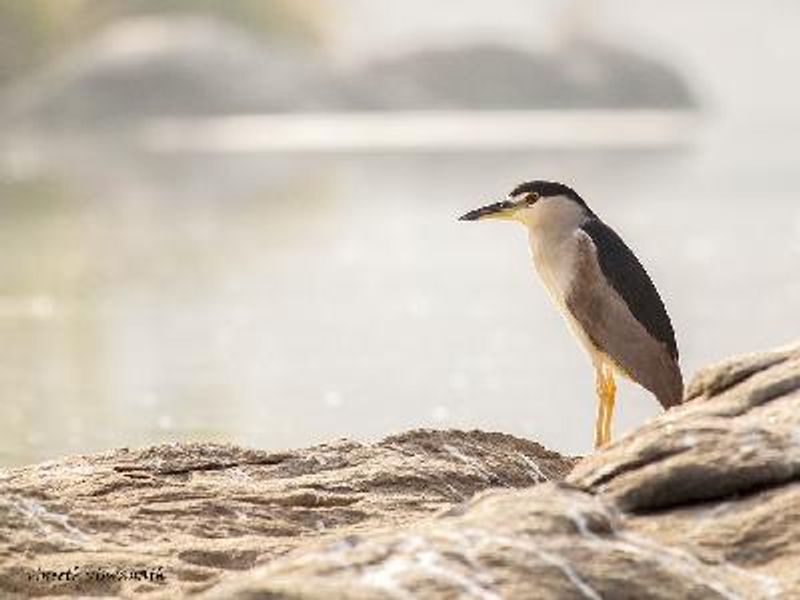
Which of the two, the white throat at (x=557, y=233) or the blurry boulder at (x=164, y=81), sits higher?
the blurry boulder at (x=164, y=81)

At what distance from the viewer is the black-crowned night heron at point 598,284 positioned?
6465mm

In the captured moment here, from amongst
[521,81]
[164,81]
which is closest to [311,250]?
[164,81]

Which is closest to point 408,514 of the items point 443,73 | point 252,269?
point 252,269

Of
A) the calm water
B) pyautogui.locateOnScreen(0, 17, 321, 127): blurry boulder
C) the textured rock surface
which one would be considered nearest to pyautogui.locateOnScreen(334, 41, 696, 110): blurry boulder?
pyautogui.locateOnScreen(0, 17, 321, 127): blurry boulder

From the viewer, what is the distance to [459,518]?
189 inches

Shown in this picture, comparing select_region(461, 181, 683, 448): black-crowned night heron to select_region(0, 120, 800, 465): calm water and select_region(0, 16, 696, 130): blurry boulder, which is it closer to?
select_region(0, 120, 800, 465): calm water

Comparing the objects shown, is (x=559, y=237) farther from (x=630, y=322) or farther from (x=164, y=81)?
(x=164, y=81)

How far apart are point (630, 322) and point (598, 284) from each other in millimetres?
143

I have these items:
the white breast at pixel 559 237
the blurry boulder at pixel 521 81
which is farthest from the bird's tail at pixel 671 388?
the blurry boulder at pixel 521 81

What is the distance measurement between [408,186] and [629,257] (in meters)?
15.3

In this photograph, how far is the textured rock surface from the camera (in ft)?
14.9

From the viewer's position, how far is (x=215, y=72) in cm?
4241

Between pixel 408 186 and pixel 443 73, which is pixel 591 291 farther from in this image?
pixel 443 73

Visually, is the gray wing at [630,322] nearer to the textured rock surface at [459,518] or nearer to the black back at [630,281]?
the black back at [630,281]
